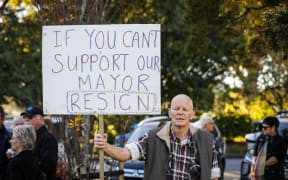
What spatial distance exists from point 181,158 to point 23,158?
2.04 m

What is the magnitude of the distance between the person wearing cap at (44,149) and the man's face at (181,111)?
2463 millimetres

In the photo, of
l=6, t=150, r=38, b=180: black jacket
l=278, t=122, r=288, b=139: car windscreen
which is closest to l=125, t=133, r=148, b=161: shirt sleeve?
l=6, t=150, r=38, b=180: black jacket

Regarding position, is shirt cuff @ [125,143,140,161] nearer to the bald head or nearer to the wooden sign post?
the bald head

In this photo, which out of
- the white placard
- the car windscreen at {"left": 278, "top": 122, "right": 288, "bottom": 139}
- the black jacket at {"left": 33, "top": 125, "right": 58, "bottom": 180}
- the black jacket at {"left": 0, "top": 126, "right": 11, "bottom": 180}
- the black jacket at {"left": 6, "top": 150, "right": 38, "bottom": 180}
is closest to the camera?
the white placard

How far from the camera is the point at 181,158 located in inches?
248

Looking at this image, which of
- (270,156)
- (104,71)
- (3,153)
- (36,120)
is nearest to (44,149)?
(36,120)

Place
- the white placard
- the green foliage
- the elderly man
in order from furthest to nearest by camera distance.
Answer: the green foliage, the white placard, the elderly man

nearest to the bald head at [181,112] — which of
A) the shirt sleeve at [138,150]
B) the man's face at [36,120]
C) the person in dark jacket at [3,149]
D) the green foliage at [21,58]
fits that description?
the shirt sleeve at [138,150]

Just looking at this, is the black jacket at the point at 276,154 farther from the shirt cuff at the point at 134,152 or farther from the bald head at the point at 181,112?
the shirt cuff at the point at 134,152

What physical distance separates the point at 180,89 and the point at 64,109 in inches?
1031

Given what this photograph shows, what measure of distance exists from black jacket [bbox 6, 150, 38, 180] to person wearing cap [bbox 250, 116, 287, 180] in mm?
4226

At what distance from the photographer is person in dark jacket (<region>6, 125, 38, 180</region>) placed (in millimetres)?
7457

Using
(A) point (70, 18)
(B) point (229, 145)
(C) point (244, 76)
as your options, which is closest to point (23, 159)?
(A) point (70, 18)

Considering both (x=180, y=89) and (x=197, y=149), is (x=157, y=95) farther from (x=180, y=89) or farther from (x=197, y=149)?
(x=180, y=89)
